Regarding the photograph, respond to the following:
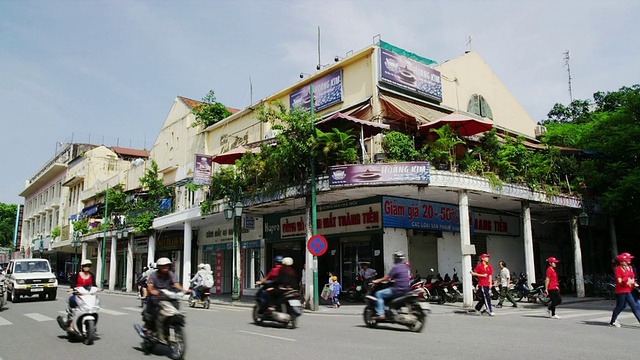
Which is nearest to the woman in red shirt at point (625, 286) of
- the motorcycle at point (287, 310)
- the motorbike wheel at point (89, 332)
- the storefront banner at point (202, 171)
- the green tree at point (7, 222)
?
the motorcycle at point (287, 310)

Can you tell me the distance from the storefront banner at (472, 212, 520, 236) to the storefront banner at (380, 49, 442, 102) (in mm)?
6142

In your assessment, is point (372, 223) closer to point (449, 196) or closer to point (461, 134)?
point (449, 196)

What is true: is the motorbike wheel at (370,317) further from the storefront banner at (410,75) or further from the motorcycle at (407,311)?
the storefront banner at (410,75)

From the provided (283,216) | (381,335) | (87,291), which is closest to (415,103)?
(283,216)

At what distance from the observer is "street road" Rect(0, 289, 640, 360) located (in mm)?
7668

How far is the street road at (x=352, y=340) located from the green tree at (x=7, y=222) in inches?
3426

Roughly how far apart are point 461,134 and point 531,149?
615 centimetres

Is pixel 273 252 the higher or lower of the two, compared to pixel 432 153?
lower

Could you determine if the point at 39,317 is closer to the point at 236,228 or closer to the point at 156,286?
the point at 156,286

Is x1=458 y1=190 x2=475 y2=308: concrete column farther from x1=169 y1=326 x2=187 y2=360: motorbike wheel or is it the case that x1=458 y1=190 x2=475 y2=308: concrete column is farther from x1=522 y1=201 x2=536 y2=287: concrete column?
x1=169 y1=326 x2=187 y2=360: motorbike wheel

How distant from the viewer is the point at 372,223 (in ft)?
65.0

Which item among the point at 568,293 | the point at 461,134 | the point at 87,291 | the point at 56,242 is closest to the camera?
the point at 87,291

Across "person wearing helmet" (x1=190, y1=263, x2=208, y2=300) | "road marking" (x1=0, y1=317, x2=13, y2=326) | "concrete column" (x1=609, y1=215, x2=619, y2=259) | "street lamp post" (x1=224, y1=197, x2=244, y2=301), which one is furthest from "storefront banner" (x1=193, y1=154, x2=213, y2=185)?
"concrete column" (x1=609, y1=215, x2=619, y2=259)

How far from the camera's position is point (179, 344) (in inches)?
289
